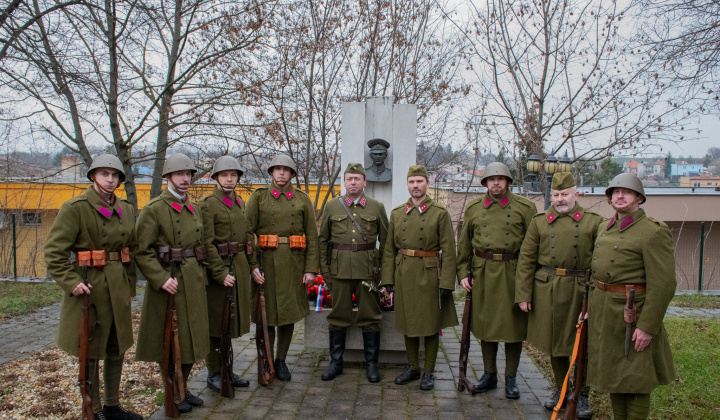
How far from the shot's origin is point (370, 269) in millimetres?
4859

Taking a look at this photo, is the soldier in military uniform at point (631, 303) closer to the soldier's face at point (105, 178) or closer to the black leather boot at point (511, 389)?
the black leather boot at point (511, 389)

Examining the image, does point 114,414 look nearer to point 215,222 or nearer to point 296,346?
point 215,222

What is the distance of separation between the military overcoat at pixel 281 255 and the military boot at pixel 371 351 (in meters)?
0.69

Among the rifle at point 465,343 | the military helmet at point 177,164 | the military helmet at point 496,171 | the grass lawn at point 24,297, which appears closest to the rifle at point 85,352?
the military helmet at point 177,164

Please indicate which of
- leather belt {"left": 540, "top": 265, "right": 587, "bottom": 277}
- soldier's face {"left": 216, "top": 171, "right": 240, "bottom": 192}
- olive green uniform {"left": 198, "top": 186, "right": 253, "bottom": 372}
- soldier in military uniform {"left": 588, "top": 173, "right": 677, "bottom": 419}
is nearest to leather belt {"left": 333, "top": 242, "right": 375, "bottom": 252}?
olive green uniform {"left": 198, "top": 186, "right": 253, "bottom": 372}

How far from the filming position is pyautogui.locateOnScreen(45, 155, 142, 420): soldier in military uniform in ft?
11.6

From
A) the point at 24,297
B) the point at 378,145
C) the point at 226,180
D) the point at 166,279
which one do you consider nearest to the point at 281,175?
the point at 226,180

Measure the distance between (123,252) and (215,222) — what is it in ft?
2.88

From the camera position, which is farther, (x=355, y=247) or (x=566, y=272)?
(x=355, y=247)

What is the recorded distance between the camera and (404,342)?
204 inches

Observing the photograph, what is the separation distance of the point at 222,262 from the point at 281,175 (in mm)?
978

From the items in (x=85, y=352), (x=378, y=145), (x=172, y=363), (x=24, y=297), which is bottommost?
(x=24, y=297)

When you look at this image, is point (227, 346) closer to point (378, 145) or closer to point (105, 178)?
point (105, 178)

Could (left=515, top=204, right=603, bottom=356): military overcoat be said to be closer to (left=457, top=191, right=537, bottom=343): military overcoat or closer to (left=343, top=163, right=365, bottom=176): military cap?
(left=457, top=191, right=537, bottom=343): military overcoat
